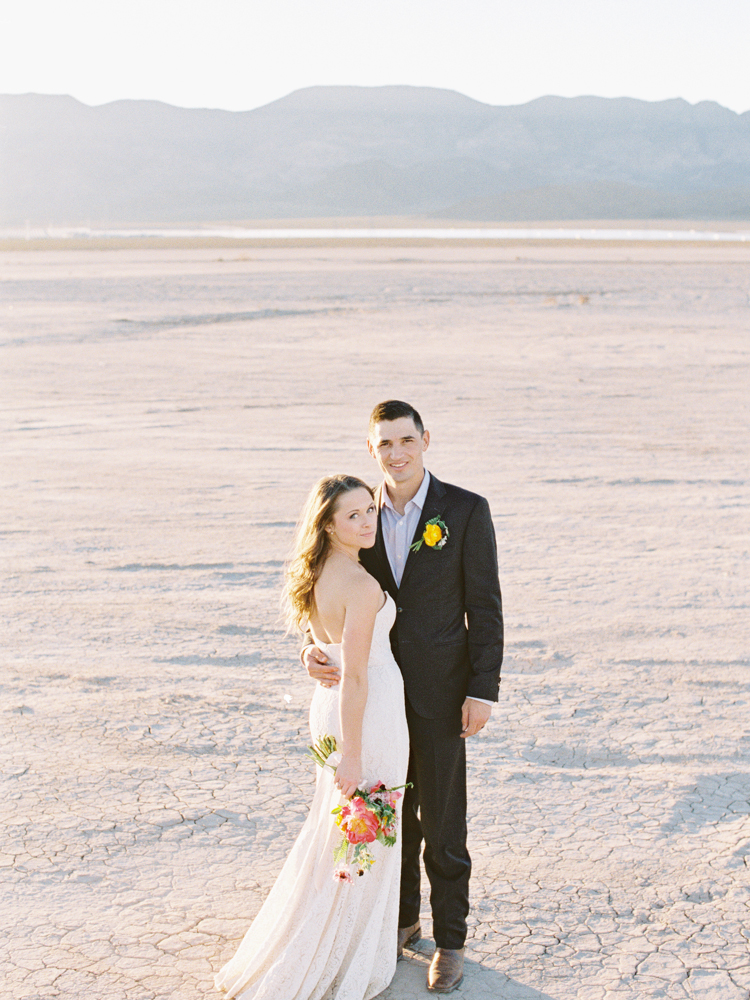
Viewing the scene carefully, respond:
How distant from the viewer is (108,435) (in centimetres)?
1366

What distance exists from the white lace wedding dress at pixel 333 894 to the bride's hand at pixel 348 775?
58 mm

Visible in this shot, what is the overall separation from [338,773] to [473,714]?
0.49 m

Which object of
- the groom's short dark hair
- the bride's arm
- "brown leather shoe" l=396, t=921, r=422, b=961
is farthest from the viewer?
"brown leather shoe" l=396, t=921, r=422, b=961

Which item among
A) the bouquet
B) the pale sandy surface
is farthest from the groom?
the pale sandy surface

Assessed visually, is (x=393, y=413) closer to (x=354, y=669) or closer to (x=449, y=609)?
(x=449, y=609)

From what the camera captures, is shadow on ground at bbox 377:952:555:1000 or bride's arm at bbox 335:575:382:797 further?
shadow on ground at bbox 377:952:555:1000

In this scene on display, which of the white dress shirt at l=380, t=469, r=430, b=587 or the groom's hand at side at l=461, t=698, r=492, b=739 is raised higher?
the white dress shirt at l=380, t=469, r=430, b=587

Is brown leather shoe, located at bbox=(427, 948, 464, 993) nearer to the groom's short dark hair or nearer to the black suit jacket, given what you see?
the black suit jacket

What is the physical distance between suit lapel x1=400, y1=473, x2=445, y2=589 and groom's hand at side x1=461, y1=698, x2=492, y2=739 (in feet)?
1.44

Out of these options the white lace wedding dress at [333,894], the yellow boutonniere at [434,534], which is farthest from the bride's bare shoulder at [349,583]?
the yellow boutonniere at [434,534]

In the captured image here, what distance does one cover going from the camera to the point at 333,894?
3449 mm

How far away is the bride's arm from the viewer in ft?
10.8

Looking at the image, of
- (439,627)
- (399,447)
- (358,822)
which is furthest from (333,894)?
(399,447)

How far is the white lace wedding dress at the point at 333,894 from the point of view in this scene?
3.43m
